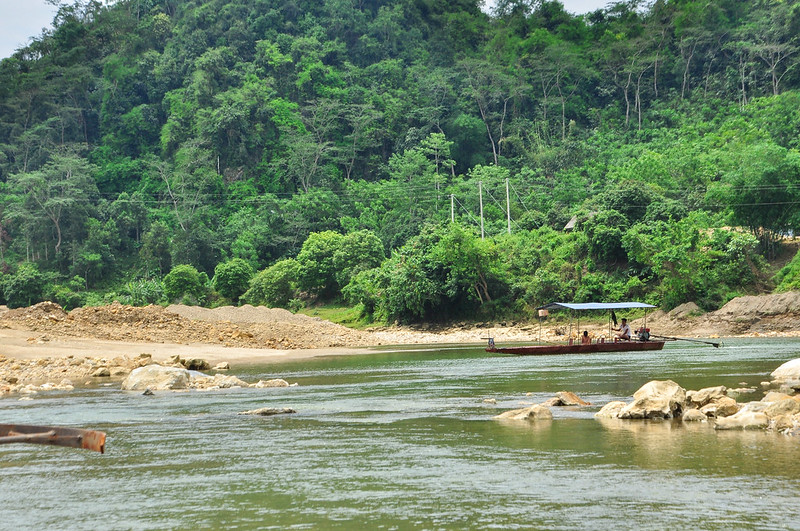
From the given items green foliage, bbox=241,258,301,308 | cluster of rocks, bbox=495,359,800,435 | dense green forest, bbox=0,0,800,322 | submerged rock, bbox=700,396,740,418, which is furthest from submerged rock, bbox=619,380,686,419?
green foliage, bbox=241,258,301,308

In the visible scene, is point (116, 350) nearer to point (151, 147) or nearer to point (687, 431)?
point (687, 431)

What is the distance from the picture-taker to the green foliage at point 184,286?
75.1 metres

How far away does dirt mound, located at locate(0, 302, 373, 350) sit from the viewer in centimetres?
4528

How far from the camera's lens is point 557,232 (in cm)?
6775

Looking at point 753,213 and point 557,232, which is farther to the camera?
point 557,232

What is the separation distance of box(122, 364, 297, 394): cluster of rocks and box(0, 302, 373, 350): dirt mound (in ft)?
59.1

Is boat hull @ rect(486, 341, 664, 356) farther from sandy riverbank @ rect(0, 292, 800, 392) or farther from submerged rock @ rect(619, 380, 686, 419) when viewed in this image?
submerged rock @ rect(619, 380, 686, 419)

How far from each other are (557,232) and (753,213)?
1541 centimetres

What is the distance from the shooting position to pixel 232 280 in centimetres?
7675

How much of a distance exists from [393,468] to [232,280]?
213 ft

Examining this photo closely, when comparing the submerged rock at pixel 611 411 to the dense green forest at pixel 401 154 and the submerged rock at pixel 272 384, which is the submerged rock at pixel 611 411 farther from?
the dense green forest at pixel 401 154

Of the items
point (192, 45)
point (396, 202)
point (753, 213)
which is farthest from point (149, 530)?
point (192, 45)

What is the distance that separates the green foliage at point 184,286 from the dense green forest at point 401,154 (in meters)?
0.21

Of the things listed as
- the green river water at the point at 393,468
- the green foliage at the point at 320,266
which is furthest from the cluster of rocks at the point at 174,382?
the green foliage at the point at 320,266
